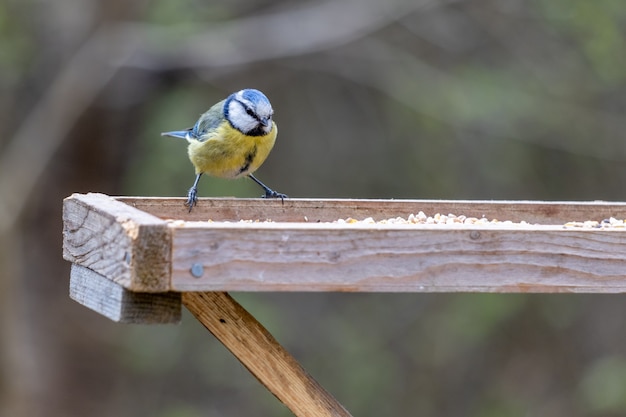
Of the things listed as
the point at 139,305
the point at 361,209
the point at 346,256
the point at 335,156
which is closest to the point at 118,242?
the point at 139,305

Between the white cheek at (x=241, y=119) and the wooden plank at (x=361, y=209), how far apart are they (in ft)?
2.30

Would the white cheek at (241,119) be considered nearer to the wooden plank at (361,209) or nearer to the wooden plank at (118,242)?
the wooden plank at (361,209)

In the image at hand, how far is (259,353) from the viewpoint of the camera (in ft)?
8.55

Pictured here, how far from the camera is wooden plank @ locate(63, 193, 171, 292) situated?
2305 mm

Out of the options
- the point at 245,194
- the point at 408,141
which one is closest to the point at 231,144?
the point at 245,194

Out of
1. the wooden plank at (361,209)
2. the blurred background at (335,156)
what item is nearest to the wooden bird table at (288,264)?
the wooden plank at (361,209)

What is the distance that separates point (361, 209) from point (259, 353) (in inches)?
41.1

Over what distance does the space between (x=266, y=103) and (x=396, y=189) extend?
14.4 feet

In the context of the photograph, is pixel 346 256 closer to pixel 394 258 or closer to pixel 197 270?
pixel 394 258

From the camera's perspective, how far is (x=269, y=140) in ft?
13.7

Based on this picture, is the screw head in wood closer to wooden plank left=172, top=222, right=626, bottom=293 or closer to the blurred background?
wooden plank left=172, top=222, right=626, bottom=293

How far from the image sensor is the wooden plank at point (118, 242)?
7.56 ft

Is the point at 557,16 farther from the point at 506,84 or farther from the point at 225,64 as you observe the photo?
the point at 225,64

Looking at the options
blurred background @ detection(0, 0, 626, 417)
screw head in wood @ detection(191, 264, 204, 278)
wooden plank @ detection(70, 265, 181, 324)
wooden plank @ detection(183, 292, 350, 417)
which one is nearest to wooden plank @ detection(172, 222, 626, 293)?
screw head in wood @ detection(191, 264, 204, 278)
